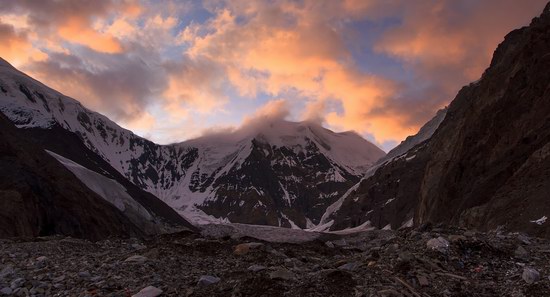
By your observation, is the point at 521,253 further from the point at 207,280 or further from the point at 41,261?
the point at 41,261

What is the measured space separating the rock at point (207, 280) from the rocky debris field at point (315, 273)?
0.03 m

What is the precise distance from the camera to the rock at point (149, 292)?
455 inches

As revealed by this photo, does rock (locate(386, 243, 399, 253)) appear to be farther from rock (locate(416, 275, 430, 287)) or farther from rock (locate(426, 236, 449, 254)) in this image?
rock (locate(416, 275, 430, 287))

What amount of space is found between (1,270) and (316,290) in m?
9.18

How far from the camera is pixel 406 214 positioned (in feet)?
516

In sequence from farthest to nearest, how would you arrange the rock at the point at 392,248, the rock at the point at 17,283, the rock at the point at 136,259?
1. the rock at the point at 136,259
2. the rock at the point at 392,248
3. the rock at the point at 17,283

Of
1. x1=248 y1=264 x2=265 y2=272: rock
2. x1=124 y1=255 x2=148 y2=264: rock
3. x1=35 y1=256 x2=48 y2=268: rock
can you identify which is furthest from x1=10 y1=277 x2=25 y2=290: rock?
x1=248 y1=264 x2=265 y2=272: rock

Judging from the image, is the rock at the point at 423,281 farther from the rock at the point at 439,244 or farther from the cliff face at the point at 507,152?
the cliff face at the point at 507,152

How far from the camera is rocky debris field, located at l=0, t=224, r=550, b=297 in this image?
37.7ft

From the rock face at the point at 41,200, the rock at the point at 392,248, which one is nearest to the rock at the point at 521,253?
the rock at the point at 392,248

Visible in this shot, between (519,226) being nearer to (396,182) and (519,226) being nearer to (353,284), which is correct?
(353,284)

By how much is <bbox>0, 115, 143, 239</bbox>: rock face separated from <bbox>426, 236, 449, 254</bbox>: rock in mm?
57129

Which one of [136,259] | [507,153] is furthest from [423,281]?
[507,153]

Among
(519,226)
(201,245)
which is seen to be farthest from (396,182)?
(201,245)
